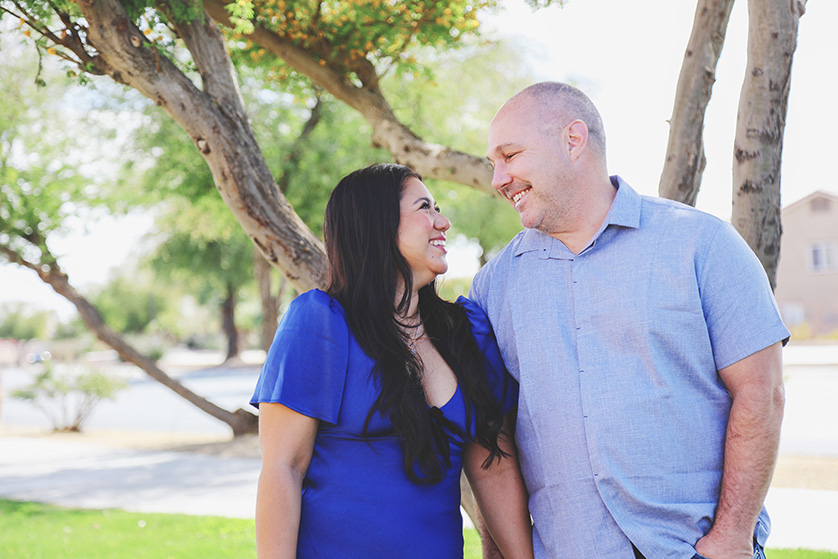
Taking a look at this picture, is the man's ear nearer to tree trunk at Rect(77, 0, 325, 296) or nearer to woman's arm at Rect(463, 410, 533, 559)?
woman's arm at Rect(463, 410, 533, 559)

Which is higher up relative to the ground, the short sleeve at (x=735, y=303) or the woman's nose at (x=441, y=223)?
the woman's nose at (x=441, y=223)

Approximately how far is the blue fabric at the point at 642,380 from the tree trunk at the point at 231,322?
34.5 m

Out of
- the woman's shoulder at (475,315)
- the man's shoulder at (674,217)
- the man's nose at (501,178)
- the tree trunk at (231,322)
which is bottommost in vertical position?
the tree trunk at (231,322)

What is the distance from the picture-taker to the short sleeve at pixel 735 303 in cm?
210

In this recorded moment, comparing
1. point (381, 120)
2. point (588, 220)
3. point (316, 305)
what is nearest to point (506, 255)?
point (588, 220)

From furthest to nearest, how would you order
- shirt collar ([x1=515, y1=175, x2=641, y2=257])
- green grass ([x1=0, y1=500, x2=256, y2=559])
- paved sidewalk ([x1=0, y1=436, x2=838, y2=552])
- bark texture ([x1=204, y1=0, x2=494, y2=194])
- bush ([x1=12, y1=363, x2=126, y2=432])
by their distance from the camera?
bush ([x1=12, y1=363, x2=126, y2=432]) < paved sidewalk ([x1=0, y1=436, x2=838, y2=552]) < green grass ([x1=0, y1=500, x2=256, y2=559]) < bark texture ([x1=204, y1=0, x2=494, y2=194]) < shirt collar ([x1=515, y1=175, x2=641, y2=257])

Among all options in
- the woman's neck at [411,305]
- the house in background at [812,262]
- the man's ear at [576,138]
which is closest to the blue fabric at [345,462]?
the woman's neck at [411,305]

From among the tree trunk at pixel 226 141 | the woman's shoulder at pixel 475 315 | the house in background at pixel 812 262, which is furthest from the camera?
the house in background at pixel 812 262

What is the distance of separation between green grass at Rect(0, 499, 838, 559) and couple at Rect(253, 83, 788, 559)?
123 inches

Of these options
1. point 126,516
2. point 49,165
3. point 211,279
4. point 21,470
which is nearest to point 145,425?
point 21,470

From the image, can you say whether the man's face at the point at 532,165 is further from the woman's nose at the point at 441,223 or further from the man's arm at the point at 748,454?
the man's arm at the point at 748,454

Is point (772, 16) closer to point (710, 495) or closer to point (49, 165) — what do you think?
A: point (710, 495)

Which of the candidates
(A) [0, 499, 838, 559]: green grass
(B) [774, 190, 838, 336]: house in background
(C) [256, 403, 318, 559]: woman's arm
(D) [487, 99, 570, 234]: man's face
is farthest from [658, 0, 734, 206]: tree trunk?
(B) [774, 190, 838, 336]: house in background

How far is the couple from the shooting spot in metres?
2.12
